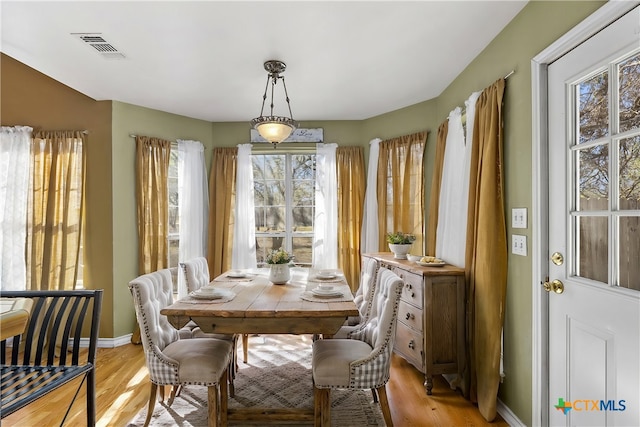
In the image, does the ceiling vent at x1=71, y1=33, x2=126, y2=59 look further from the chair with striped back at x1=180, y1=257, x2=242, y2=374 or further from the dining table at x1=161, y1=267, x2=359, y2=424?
the dining table at x1=161, y1=267, x2=359, y2=424

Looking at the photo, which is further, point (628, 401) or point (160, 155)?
point (160, 155)

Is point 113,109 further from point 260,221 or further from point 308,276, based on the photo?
point 308,276

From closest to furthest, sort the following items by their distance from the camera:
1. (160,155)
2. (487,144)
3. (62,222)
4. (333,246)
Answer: (487,144)
(62,222)
(160,155)
(333,246)

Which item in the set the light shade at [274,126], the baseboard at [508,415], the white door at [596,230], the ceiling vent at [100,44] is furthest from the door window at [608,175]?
the ceiling vent at [100,44]

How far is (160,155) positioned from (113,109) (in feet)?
2.06

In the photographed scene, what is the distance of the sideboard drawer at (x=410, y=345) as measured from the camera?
263cm

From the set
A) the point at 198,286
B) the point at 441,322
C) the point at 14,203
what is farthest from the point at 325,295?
the point at 14,203

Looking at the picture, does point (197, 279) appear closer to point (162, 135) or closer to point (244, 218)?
point (244, 218)

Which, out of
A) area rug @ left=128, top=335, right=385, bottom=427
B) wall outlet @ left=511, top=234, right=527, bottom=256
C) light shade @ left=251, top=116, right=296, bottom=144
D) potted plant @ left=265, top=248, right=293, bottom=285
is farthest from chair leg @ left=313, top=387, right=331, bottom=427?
light shade @ left=251, top=116, right=296, bottom=144

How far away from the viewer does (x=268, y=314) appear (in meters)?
1.92

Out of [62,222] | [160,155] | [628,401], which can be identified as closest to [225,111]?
[160,155]

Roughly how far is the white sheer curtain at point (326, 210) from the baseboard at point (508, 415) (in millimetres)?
2301

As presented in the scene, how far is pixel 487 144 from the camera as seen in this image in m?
2.29

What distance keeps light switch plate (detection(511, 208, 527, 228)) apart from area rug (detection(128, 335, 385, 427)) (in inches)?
59.8
